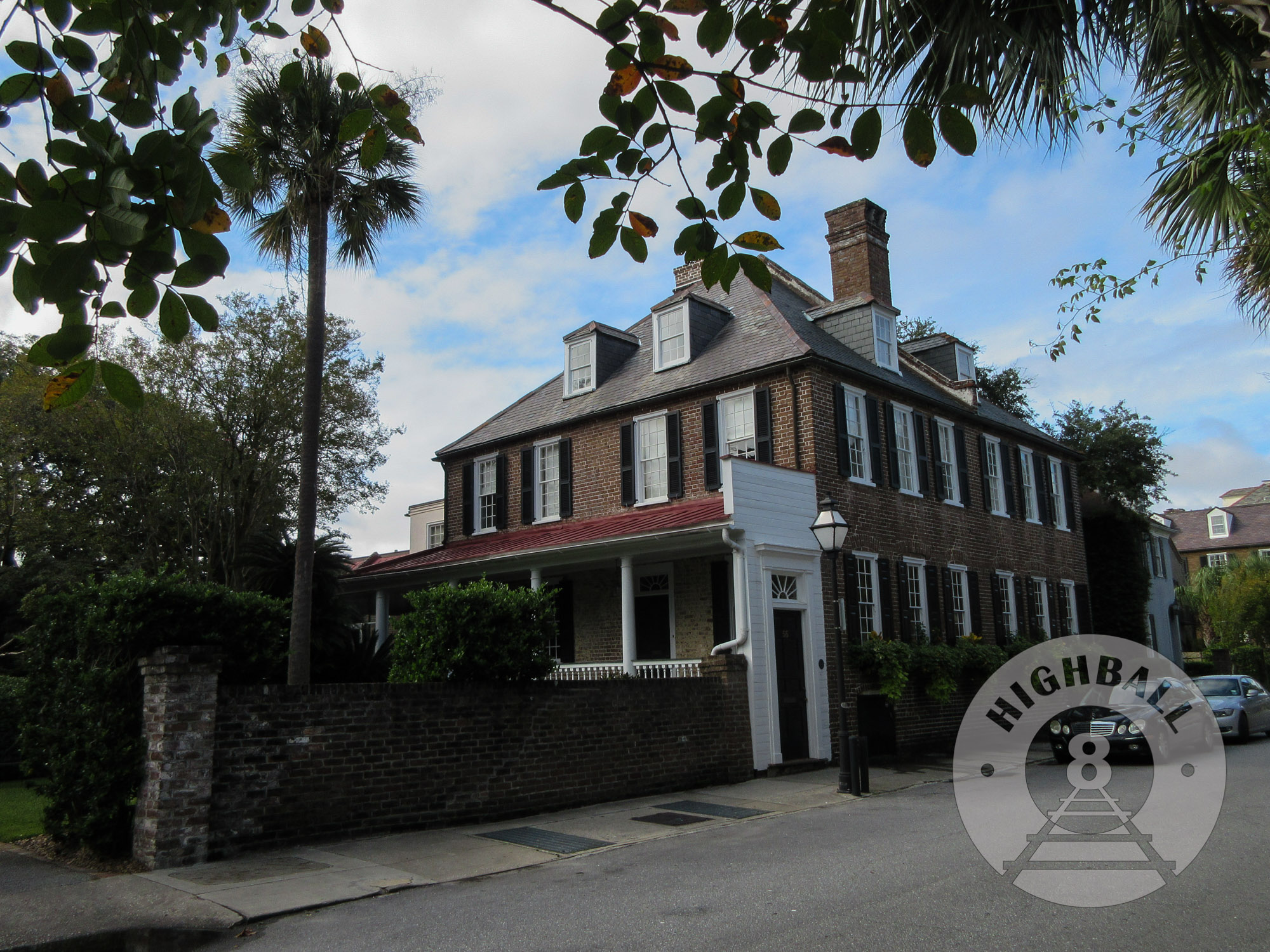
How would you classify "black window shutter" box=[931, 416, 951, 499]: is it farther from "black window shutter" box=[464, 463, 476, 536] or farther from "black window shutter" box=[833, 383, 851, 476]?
"black window shutter" box=[464, 463, 476, 536]

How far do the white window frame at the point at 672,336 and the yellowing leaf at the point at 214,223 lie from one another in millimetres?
16145

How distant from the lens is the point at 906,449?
19.2 m

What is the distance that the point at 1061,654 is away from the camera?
68.6 ft

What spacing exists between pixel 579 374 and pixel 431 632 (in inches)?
456

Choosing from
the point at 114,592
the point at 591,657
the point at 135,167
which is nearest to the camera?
the point at 135,167

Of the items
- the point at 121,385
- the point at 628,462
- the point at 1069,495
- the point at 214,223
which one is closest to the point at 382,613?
the point at 628,462

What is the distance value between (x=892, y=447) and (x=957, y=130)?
16039mm

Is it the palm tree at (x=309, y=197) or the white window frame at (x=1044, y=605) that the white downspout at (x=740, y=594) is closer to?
the palm tree at (x=309, y=197)

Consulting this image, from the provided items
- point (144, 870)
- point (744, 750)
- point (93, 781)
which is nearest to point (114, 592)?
point (93, 781)

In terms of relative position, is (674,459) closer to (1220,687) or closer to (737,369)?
(737,369)

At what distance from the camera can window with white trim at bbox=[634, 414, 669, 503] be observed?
1870 centimetres

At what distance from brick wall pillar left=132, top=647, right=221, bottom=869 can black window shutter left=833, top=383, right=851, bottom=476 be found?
1167 cm

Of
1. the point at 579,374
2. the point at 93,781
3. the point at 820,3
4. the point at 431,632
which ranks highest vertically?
the point at 579,374

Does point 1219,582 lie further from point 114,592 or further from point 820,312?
point 114,592
